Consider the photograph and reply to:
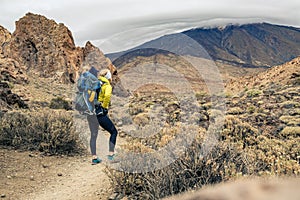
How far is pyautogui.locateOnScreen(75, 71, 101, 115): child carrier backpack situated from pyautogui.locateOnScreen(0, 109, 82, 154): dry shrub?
1107mm

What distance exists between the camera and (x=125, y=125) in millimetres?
12586

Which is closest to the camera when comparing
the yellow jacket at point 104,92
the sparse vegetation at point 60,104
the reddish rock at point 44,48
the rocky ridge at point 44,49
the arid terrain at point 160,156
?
the arid terrain at point 160,156

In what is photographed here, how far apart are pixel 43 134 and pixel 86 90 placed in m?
1.82

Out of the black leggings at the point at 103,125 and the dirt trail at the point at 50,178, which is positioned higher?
the black leggings at the point at 103,125

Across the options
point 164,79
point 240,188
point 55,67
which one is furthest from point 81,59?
point 164,79

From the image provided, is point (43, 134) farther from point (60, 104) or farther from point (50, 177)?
point (60, 104)

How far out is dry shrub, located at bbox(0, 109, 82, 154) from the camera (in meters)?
7.45

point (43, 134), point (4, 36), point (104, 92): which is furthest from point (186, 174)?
point (4, 36)

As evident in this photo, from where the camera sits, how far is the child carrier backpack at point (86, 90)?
650 cm

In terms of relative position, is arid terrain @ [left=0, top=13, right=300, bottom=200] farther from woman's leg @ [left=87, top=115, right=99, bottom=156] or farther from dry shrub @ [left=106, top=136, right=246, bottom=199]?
woman's leg @ [left=87, top=115, right=99, bottom=156]

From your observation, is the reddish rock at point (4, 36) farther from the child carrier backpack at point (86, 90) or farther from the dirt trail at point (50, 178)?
the child carrier backpack at point (86, 90)

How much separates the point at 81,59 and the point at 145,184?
101ft

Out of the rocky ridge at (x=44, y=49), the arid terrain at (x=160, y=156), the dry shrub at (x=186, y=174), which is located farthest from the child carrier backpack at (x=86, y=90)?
the rocky ridge at (x=44, y=49)

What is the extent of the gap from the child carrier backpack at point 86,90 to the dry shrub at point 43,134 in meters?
1.11
